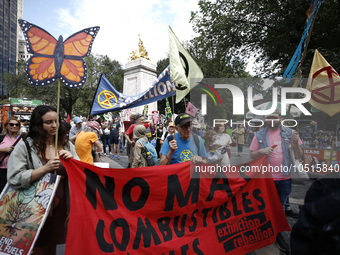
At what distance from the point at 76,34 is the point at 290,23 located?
1279 centimetres

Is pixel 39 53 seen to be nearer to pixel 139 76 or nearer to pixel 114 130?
pixel 114 130

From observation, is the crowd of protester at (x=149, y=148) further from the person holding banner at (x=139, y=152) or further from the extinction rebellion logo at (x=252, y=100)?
the extinction rebellion logo at (x=252, y=100)

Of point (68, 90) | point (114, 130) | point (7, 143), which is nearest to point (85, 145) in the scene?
point (7, 143)

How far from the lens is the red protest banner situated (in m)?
2.14

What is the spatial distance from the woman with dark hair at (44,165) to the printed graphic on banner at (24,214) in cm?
7

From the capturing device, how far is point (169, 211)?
249cm

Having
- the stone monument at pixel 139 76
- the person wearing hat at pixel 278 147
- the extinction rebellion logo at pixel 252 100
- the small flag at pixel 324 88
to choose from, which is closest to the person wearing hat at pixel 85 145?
the extinction rebellion logo at pixel 252 100

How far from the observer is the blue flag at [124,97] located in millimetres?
5219

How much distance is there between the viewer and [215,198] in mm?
2697

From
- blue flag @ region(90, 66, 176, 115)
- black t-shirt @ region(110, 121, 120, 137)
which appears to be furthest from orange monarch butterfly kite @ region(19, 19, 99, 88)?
black t-shirt @ region(110, 121, 120, 137)

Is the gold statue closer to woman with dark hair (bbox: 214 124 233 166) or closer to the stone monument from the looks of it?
the stone monument

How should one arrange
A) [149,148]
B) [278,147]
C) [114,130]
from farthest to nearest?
[114,130]
[149,148]
[278,147]

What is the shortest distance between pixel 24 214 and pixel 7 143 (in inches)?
91.9

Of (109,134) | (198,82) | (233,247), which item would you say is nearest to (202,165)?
(233,247)
